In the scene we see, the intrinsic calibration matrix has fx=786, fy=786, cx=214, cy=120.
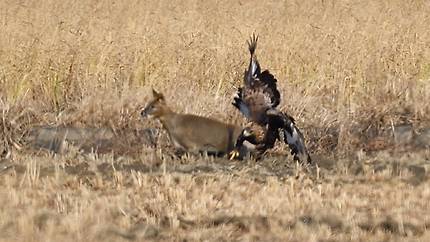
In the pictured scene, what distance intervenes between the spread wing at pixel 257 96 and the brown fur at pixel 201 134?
0.32m

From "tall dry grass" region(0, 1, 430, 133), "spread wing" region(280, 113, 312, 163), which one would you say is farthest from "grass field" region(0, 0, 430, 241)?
"spread wing" region(280, 113, 312, 163)

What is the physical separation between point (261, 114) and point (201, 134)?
23.9 inches

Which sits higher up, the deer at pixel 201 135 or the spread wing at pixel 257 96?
the spread wing at pixel 257 96

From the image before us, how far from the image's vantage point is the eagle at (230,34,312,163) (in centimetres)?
540

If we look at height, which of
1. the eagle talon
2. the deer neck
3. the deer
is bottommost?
the eagle talon

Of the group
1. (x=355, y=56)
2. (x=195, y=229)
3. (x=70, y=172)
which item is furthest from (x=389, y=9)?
(x=195, y=229)

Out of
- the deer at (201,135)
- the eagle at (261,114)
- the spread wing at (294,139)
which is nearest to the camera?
the spread wing at (294,139)

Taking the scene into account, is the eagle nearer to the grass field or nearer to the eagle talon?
the eagle talon

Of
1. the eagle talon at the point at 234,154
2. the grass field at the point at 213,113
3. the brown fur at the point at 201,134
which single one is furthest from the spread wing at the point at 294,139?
the brown fur at the point at 201,134

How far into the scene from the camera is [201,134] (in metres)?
5.91

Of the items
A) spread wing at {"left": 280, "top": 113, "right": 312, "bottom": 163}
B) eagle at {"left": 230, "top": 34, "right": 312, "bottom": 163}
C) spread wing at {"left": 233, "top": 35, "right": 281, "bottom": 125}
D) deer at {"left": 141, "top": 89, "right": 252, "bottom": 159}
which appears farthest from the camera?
deer at {"left": 141, "top": 89, "right": 252, "bottom": 159}

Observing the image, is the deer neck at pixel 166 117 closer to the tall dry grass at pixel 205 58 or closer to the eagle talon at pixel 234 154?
the tall dry grass at pixel 205 58

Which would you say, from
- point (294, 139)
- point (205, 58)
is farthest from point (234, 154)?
point (205, 58)

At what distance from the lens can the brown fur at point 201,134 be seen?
589 cm
